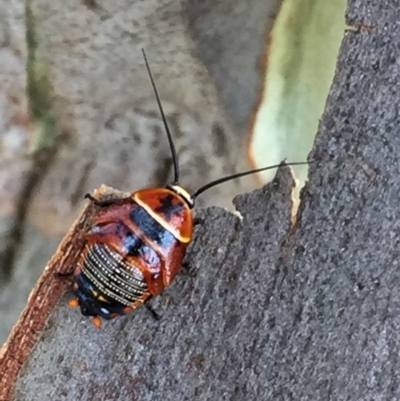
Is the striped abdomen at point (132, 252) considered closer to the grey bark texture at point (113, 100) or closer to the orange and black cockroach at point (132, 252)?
the orange and black cockroach at point (132, 252)

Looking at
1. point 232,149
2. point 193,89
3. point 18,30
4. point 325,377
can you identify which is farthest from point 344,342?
point 18,30

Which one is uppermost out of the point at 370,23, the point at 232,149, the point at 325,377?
the point at 370,23

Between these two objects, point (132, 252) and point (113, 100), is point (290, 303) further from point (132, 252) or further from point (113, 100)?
point (113, 100)

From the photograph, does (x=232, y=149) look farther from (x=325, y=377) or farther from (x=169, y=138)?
(x=325, y=377)

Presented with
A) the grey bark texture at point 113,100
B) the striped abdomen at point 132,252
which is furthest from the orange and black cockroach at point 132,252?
the grey bark texture at point 113,100

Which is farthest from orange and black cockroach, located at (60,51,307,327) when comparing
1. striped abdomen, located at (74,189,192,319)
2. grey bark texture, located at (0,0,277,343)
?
grey bark texture, located at (0,0,277,343)

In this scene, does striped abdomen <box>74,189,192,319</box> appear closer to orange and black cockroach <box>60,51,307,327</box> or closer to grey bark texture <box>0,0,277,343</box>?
orange and black cockroach <box>60,51,307,327</box>

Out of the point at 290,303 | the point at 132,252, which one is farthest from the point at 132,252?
the point at 290,303
